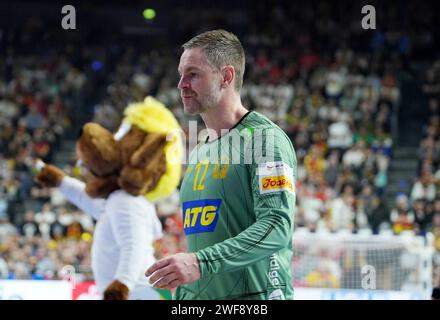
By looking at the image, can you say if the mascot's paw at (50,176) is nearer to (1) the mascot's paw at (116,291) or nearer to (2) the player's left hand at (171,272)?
(1) the mascot's paw at (116,291)

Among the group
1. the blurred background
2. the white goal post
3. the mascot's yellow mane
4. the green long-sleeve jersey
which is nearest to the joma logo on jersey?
the green long-sleeve jersey

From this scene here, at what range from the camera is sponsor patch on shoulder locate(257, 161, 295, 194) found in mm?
2809

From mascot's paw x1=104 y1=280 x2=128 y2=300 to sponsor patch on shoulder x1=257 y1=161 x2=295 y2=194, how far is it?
187 centimetres

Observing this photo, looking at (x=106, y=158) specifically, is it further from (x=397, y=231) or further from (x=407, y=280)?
(x=397, y=231)

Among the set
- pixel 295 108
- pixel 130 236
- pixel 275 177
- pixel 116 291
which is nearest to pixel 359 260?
pixel 130 236

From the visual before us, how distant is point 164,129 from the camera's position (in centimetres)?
535

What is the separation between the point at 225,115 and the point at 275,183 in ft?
1.42

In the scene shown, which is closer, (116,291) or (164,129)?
(116,291)

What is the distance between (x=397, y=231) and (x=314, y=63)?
19.8 ft

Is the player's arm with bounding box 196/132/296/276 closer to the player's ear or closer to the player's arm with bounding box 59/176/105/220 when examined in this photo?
the player's ear

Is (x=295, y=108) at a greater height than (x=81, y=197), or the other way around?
(x=295, y=108)

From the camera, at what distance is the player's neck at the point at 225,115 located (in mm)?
3133

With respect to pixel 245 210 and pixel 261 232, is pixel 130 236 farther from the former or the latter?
pixel 261 232

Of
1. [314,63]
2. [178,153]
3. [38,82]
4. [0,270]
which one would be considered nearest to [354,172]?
[314,63]
